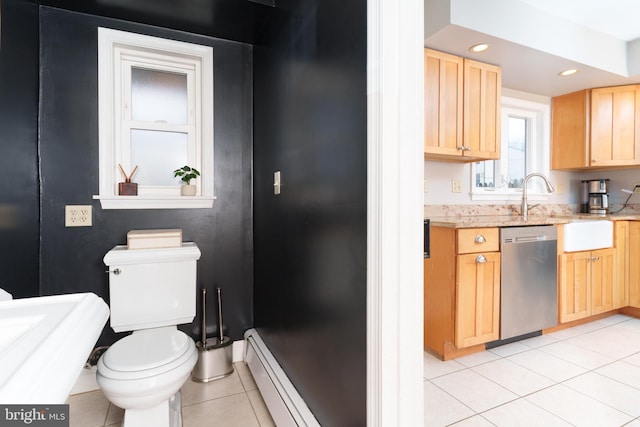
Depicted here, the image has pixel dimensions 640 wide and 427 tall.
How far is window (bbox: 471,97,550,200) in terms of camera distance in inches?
124

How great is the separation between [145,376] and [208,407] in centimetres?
55

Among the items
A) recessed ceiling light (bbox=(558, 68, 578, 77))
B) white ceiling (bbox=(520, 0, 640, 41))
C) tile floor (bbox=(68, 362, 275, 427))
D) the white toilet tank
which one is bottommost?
tile floor (bbox=(68, 362, 275, 427))

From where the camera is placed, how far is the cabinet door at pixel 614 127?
3109 millimetres

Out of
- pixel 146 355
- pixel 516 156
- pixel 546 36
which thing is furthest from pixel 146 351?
pixel 516 156

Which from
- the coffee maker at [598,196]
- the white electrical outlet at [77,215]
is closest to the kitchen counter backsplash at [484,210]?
the coffee maker at [598,196]

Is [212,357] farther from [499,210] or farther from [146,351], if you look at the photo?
[499,210]

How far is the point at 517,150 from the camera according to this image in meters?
3.40

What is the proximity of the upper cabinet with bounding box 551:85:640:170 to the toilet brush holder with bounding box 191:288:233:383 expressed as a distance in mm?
3709

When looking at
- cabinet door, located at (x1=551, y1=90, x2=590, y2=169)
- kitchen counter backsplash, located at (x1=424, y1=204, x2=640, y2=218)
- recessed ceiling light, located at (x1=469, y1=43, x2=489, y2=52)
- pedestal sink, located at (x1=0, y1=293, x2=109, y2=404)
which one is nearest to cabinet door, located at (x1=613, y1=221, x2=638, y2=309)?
kitchen counter backsplash, located at (x1=424, y1=204, x2=640, y2=218)

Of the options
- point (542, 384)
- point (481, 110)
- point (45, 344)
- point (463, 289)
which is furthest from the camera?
point (481, 110)

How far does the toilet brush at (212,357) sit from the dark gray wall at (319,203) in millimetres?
295

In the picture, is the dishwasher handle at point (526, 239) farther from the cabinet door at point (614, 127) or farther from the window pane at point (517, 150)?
the cabinet door at point (614, 127)

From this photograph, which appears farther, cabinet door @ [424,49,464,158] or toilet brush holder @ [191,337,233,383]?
cabinet door @ [424,49,464,158]

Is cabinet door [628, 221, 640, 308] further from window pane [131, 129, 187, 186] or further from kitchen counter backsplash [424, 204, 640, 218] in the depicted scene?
window pane [131, 129, 187, 186]
